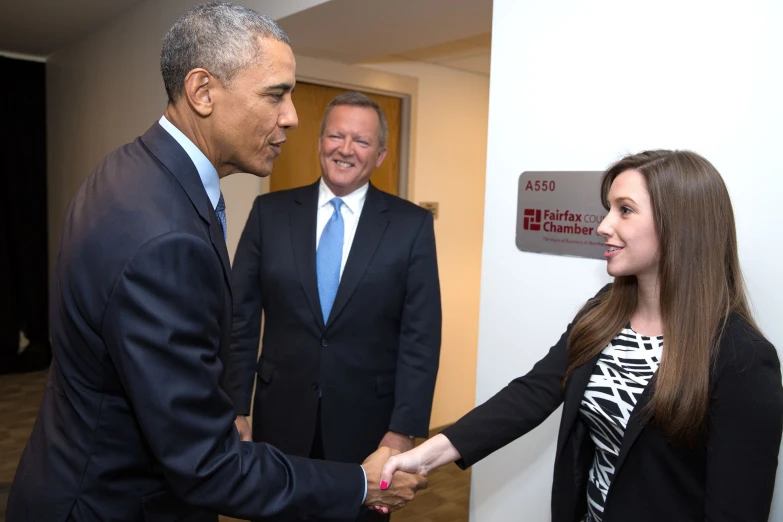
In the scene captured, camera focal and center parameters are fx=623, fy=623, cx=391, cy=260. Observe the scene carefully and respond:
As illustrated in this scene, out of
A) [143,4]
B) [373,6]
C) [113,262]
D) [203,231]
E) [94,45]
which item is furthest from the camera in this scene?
[94,45]

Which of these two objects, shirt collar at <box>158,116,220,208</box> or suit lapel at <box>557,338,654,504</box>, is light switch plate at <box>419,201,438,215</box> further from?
shirt collar at <box>158,116,220,208</box>

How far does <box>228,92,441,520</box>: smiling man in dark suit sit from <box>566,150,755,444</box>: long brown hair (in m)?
0.90

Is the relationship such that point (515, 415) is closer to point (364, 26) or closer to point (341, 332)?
point (341, 332)

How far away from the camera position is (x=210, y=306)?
114cm

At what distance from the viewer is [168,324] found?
1.06 metres

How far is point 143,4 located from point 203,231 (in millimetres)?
3722

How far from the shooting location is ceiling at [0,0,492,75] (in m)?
2.82

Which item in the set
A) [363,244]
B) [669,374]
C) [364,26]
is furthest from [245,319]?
[364,26]

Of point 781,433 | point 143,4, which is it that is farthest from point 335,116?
point 143,4

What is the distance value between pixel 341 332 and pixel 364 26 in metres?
1.75

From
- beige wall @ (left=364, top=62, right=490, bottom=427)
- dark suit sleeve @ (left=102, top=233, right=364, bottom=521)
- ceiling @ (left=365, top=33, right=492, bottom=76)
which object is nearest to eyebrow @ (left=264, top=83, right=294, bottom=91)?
dark suit sleeve @ (left=102, top=233, right=364, bottom=521)

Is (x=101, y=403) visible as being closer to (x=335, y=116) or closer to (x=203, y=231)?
(x=203, y=231)

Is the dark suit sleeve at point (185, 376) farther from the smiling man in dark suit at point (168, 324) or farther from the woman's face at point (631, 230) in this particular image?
the woman's face at point (631, 230)

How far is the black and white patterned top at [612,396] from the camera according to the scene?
4.53ft
